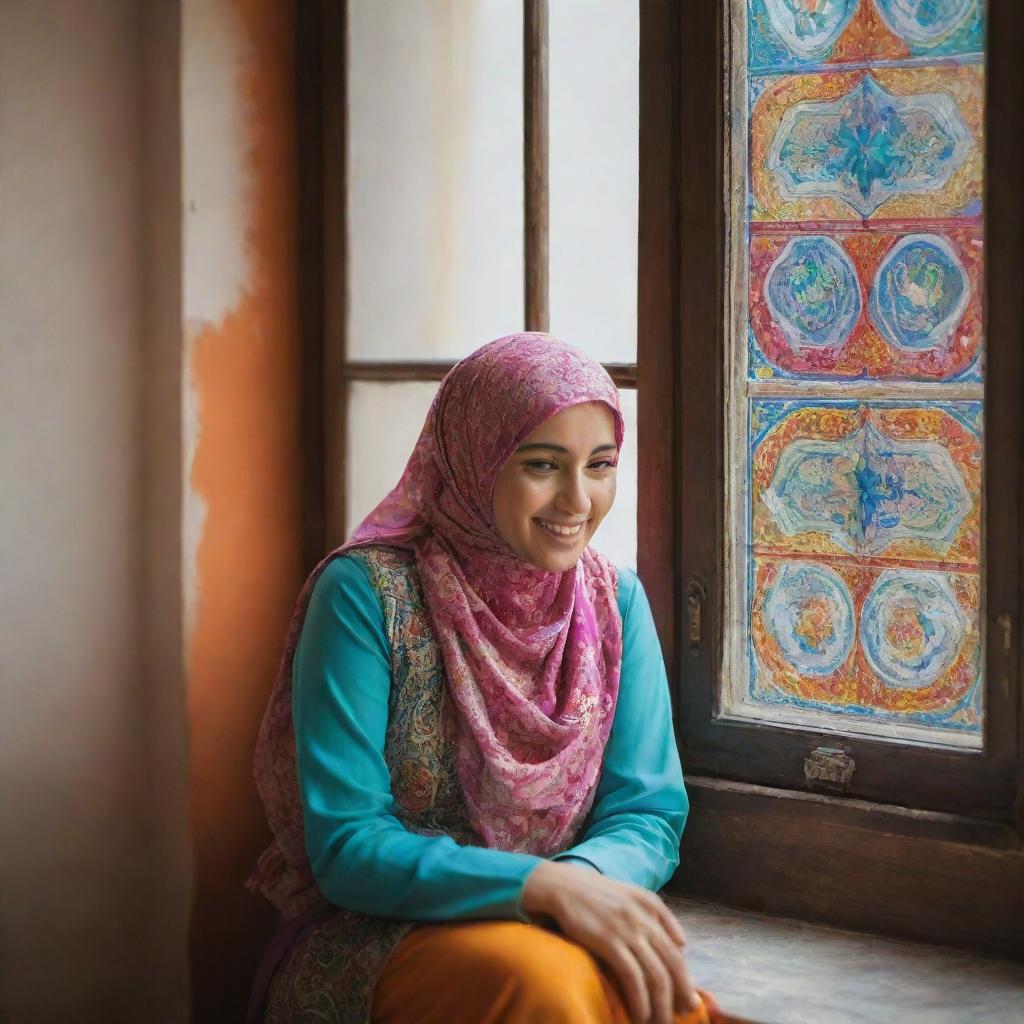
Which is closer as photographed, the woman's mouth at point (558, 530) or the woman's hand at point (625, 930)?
the woman's hand at point (625, 930)

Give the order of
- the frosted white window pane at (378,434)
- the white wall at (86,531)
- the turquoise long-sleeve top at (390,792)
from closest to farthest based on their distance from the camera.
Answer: the turquoise long-sleeve top at (390,792) < the white wall at (86,531) < the frosted white window pane at (378,434)

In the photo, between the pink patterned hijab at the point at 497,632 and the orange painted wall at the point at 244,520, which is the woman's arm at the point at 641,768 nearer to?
the pink patterned hijab at the point at 497,632

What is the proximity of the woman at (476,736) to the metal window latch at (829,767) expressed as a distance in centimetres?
19

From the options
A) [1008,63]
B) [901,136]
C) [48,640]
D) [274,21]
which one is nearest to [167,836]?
[48,640]

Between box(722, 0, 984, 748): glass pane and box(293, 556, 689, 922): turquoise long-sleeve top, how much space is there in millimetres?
199

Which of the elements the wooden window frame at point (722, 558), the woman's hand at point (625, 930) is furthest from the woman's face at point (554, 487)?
the woman's hand at point (625, 930)

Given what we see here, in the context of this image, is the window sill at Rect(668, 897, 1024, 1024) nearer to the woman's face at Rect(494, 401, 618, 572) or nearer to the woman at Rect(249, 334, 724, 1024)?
the woman at Rect(249, 334, 724, 1024)

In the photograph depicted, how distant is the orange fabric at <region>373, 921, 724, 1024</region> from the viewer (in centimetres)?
141

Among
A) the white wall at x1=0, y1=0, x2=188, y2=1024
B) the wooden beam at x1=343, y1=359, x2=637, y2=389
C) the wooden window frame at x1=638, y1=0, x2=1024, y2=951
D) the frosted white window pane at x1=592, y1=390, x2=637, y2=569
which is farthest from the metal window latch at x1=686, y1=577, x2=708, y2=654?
the white wall at x1=0, y1=0, x2=188, y2=1024

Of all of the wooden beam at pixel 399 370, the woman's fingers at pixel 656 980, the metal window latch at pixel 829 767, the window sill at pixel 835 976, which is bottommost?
the window sill at pixel 835 976

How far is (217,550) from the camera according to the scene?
6.81 ft

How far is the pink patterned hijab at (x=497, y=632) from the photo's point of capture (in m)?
1.65

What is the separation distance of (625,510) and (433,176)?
0.61 metres

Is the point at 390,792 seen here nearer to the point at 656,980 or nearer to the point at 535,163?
the point at 656,980
